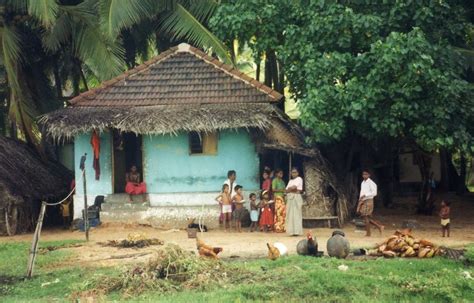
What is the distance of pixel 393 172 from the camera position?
24031 mm

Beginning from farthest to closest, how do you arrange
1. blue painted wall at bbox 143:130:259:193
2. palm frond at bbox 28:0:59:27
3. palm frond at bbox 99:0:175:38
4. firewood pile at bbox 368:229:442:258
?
blue painted wall at bbox 143:130:259:193 → palm frond at bbox 99:0:175:38 → palm frond at bbox 28:0:59:27 → firewood pile at bbox 368:229:442:258

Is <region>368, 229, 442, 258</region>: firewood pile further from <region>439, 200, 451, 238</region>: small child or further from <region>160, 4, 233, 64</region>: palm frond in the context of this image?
<region>160, 4, 233, 64</region>: palm frond

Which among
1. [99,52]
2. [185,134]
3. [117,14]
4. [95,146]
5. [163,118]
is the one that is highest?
[117,14]

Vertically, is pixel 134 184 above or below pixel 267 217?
above

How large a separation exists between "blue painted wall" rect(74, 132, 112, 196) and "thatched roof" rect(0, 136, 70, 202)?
114cm

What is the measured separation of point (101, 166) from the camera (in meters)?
18.2

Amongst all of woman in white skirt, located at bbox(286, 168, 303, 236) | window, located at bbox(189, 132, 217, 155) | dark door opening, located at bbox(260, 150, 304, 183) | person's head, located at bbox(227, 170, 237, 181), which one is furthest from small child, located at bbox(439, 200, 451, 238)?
window, located at bbox(189, 132, 217, 155)

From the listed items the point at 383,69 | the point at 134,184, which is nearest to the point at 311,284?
the point at 383,69

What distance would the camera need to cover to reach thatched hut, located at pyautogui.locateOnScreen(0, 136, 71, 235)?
57.3 ft

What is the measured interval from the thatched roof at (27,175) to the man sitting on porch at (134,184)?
2265 millimetres

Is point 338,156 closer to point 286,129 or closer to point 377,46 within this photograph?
point 286,129

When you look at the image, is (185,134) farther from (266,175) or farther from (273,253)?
(273,253)

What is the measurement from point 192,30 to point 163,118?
3.19 metres

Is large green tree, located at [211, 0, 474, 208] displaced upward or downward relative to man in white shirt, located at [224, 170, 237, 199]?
upward
